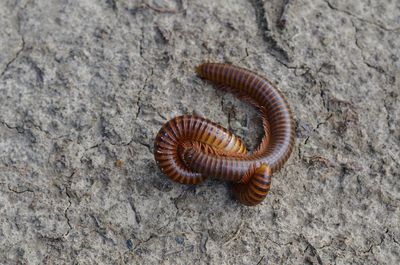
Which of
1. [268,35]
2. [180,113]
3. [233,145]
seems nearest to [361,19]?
[268,35]

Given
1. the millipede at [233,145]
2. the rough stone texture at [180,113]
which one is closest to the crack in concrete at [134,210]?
the rough stone texture at [180,113]

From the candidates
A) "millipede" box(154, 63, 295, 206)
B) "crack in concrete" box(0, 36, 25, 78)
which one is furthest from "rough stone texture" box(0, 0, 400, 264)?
"millipede" box(154, 63, 295, 206)

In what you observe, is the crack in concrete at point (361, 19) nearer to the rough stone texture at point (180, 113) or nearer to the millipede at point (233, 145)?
the rough stone texture at point (180, 113)

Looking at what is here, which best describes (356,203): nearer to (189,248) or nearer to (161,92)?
(189,248)

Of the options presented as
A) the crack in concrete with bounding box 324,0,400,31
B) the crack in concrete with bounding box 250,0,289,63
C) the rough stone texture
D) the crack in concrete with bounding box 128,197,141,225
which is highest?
the crack in concrete with bounding box 324,0,400,31

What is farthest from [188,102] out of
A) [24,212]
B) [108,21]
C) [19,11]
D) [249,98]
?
[19,11]

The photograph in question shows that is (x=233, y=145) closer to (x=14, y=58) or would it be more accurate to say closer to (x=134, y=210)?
(x=134, y=210)

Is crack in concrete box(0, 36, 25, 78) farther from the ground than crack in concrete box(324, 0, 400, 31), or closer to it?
closer to it

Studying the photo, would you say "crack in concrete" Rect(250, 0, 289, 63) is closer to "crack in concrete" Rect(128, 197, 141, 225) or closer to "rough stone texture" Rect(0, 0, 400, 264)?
"rough stone texture" Rect(0, 0, 400, 264)
